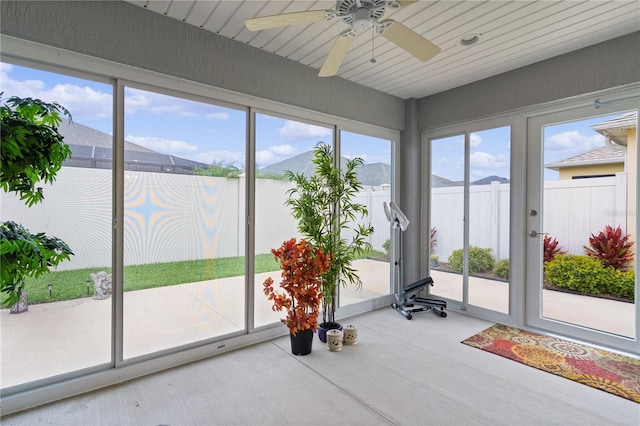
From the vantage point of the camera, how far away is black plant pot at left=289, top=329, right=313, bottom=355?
279 centimetres

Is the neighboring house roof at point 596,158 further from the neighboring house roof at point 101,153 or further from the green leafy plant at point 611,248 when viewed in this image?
→ the neighboring house roof at point 101,153

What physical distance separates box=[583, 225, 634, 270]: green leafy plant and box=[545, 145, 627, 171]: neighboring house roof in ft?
2.02

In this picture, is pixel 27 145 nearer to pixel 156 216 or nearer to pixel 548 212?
pixel 156 216

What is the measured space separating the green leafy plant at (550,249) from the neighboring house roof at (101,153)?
366 centimetres

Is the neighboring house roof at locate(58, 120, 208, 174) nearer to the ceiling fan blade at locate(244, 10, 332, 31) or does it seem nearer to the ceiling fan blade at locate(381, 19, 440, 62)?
the ceiling fan blade at locate(244, 10, 332, 31)

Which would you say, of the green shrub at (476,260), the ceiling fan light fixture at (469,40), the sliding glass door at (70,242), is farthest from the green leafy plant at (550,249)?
the sliding glass door at (70,242)

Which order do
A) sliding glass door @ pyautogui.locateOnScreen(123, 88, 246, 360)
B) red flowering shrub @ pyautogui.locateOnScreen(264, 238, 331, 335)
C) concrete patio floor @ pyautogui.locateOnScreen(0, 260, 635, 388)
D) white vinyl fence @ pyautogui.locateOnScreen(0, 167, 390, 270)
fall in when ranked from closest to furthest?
concrete patio floor @ pyautogui.locateOnScreen(0, 260, 635, 388) → white vinyl fence @ pyautogui.locateOnScreen(0, 167, 390, 270) → sliding glass door @ pyautogui.locateOnScreen(123, 88, 246, 360) → red flowering shrub @ pyautogui.locateOnScreen(264, 238, 331, 335)

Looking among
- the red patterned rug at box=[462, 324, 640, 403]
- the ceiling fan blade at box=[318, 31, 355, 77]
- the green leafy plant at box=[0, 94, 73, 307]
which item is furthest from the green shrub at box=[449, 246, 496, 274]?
the green leafy plant at box=[0, 94, 73, 307]

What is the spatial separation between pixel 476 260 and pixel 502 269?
0.30 metres

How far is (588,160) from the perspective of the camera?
10.2 ft

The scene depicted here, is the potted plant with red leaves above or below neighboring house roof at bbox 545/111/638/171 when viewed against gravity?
below

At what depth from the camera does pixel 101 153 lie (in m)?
2.36

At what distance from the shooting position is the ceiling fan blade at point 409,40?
1.85 metres

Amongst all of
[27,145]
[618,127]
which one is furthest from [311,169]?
[618,127]
